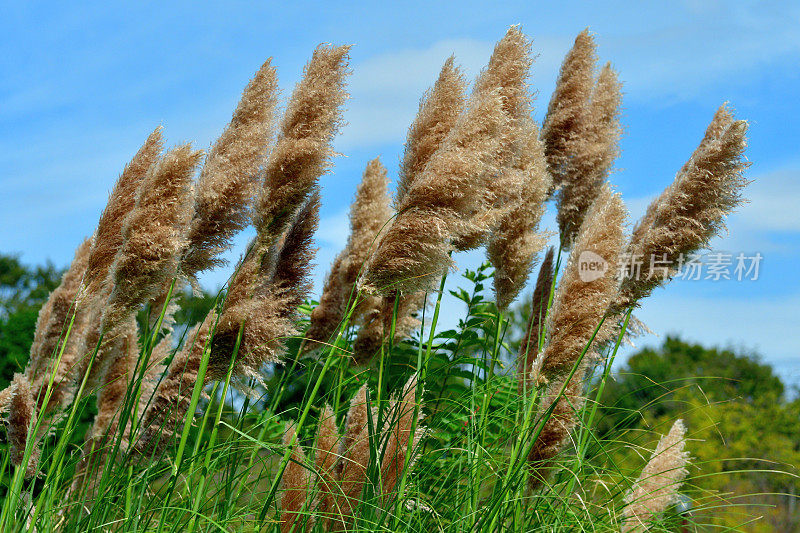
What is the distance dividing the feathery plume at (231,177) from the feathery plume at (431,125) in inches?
24.0

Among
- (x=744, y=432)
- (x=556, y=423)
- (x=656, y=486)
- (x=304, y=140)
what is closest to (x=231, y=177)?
(x=304, y=140)

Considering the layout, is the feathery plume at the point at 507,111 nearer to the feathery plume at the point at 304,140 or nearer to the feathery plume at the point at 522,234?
the feathery plume at the point at 522,234

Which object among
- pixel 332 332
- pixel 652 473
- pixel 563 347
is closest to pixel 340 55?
pixel 332 332

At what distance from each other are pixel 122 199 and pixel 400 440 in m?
1.73

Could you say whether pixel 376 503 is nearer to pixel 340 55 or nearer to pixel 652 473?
pixel 652 473

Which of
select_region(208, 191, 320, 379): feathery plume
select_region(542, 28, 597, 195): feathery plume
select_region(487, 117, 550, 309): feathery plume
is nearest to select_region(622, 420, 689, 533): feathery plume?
select_region(487, 117, 550, 309): feathery plume

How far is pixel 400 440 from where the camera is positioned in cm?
283

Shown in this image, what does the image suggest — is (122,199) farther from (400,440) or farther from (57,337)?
(400,440)

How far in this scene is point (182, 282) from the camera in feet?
11.1

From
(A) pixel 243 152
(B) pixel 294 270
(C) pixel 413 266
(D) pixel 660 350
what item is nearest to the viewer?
(C) pixel 413 266

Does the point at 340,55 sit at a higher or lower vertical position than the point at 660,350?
lower

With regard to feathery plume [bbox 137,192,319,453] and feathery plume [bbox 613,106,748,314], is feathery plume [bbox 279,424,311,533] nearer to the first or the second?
feathery plume [bbox 137,192,319,453]

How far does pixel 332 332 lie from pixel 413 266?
0.82m

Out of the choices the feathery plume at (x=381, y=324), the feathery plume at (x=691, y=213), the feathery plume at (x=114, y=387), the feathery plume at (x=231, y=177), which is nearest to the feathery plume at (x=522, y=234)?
the feathery plume at (x=381, y=324)
